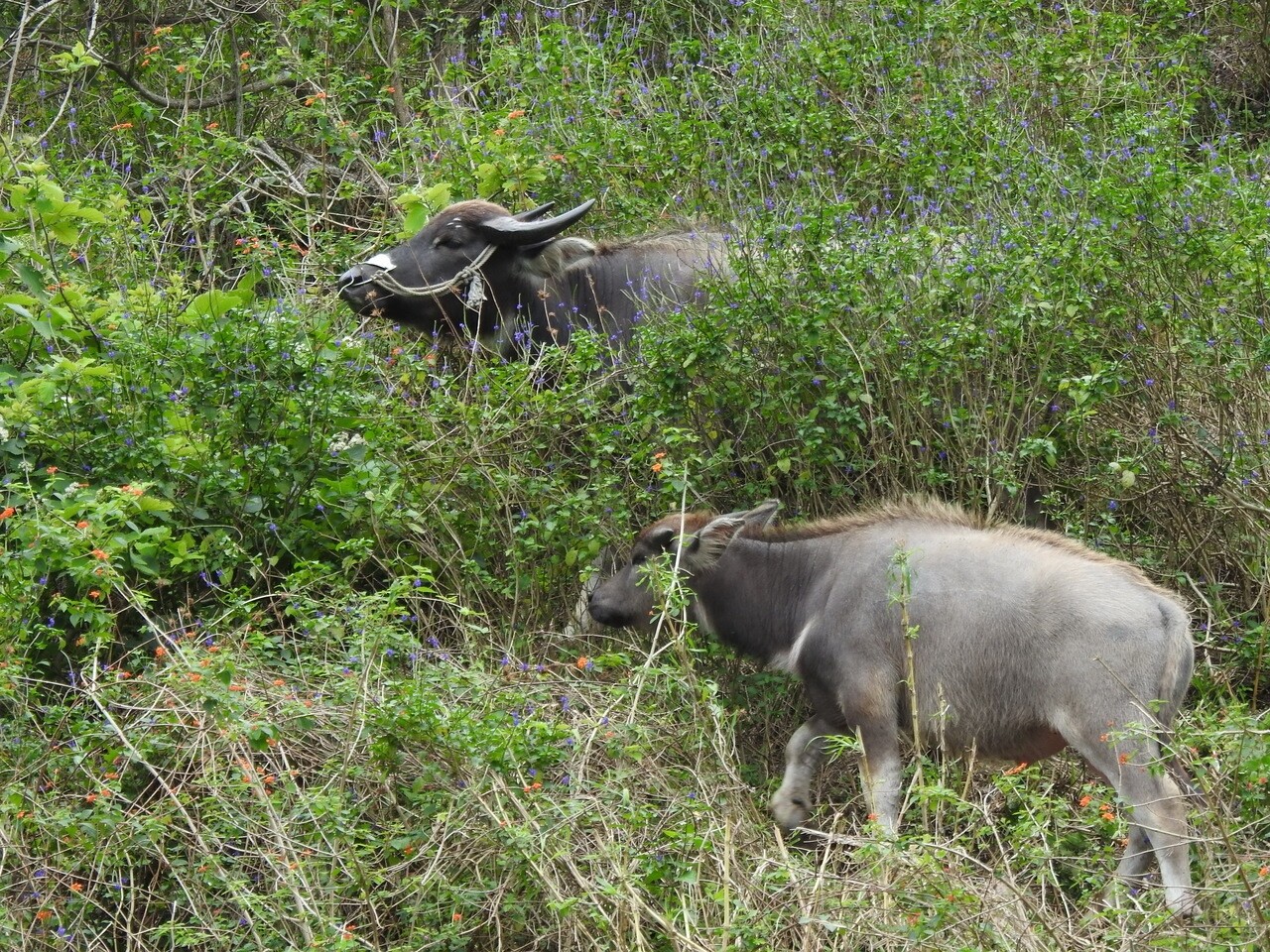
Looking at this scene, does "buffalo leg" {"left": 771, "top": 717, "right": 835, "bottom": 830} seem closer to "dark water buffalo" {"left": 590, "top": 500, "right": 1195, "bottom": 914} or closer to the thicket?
"dark water buffalo" {"left": 590, "top": 500, "right": 1195, "bottom": 914}

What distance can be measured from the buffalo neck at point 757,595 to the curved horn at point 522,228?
265cm

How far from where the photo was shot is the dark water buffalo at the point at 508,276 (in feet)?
26.8

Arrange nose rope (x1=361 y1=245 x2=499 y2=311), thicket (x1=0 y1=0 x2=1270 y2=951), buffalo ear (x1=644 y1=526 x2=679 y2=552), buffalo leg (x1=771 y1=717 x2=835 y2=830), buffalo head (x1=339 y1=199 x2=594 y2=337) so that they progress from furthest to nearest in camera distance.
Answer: buffalo head (x1=339 y1=199 x2=594 y2=337), nose rope (x1=361 y1=245 x2=499 y2=311), buffalo ear (x1=644 y1=526 x2=679 y2=552), buffalo leg (x1=771 y1=717 x2=835 y2=830), thicket (x1=0 y1=0 x2=1270 y2=951)

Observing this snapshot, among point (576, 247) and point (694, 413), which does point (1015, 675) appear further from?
point (576, 247)

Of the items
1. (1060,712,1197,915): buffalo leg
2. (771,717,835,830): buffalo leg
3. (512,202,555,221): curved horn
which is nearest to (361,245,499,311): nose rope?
(512,202,555,221): curved horn

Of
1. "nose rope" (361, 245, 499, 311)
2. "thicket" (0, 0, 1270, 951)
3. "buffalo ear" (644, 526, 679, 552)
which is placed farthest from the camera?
"nose rope" (361, 245, 499, 311)

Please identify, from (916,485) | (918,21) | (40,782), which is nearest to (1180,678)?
(916,485)

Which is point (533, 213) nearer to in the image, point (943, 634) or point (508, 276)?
point (508, 276)

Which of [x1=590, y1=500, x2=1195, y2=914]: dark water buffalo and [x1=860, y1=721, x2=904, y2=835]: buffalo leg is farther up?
[x1=590, y1=500, x2=1195, y2=914]: dark water buffalo

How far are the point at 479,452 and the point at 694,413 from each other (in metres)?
0.92

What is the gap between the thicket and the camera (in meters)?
4.73

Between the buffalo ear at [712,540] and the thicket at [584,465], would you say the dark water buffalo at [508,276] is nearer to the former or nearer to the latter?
the thicket at [584,465]

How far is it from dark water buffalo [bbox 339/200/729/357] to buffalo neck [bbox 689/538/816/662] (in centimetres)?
215

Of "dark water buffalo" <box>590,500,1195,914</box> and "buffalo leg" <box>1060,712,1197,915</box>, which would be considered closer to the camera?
"buffalo leg" <box>1060,712,1197,915</box>
